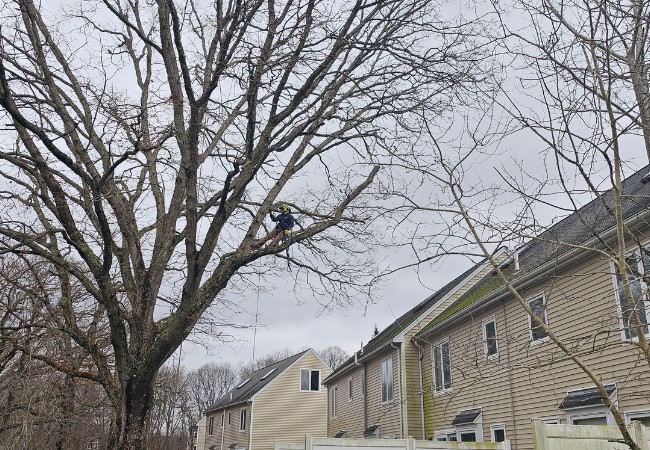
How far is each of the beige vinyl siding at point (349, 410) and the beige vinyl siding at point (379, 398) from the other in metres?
1.00

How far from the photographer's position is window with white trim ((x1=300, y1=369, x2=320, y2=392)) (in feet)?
122

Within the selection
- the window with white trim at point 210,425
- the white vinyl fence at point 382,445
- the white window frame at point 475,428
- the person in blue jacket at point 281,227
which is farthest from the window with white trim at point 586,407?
the window with white trim at point 210,425

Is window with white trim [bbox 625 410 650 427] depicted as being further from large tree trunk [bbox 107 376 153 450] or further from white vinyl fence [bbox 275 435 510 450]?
large tree trunk [bbox 107 376 153 450]

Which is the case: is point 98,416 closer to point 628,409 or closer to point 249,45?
point 249,45

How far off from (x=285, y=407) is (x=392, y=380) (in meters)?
17.1

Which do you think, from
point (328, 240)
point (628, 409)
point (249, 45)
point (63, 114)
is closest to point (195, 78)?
point (249, 45)

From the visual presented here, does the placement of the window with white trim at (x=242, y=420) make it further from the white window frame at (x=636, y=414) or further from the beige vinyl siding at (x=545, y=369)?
the white window frame at (x=636, y=414)

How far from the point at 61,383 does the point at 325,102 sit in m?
6.42

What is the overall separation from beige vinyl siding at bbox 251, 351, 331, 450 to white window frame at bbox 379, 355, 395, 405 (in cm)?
1468

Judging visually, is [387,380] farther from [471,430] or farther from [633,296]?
[633,296]

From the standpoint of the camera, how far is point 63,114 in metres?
7.62

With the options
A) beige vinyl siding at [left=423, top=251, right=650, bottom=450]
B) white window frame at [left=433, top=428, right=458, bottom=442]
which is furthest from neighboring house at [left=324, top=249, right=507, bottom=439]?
beige vinyl siding at [left=423, top=251, right=650, bottom=450]

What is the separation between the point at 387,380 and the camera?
2170 centimetres

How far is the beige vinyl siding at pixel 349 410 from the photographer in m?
25.0
